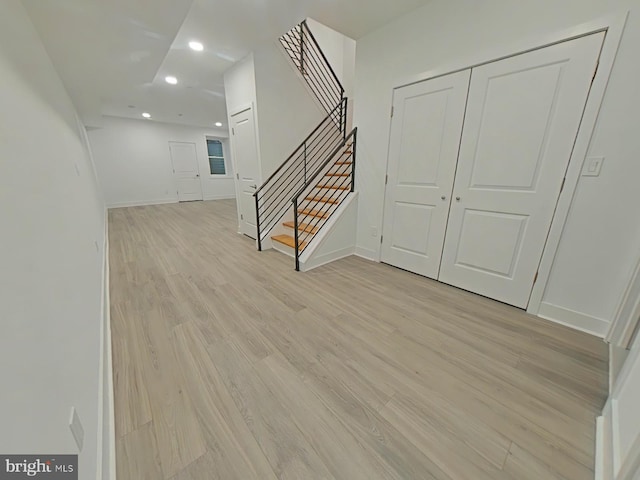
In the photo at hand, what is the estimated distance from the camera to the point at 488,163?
84.0 inches

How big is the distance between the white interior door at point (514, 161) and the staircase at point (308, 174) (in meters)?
1.44

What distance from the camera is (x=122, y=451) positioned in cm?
107

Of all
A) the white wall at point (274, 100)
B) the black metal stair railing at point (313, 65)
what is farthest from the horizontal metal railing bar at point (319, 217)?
the black metal stair railing at point (313, 65)

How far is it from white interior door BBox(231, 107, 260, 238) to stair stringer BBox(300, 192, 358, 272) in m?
1.45

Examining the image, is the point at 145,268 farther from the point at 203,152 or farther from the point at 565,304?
the point at 203,152

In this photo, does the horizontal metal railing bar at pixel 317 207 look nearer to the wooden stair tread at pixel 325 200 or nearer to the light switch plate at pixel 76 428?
the wooden stair tread at pixel 325 200

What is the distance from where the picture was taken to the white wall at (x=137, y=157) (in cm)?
709

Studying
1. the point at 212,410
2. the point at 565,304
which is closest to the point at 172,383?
the point at 212,410

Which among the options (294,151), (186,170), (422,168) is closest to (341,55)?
(294,151)

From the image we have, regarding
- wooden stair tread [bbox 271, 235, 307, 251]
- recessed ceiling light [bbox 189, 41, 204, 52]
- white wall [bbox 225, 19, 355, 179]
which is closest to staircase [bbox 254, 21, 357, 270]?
wooden stair tread [bbox 271, 235, 307, 251]

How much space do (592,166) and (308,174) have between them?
129 inches

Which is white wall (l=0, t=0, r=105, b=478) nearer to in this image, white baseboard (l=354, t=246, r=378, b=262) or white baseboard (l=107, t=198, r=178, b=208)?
white baseboard (l=354, t=246, r=378, b=262)

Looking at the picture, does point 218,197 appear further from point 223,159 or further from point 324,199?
point 324,199

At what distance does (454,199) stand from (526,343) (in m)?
1.34
